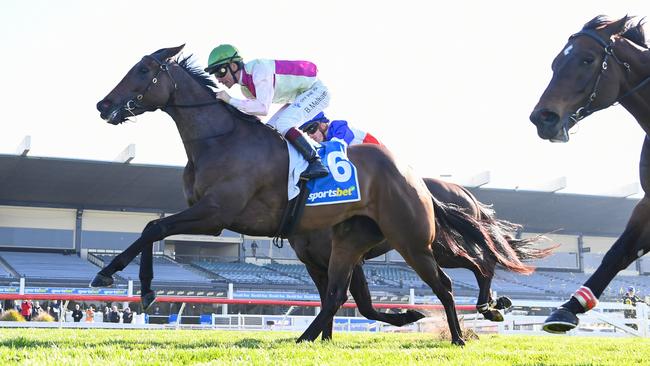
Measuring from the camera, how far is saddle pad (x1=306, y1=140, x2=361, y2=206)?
7.02 metres

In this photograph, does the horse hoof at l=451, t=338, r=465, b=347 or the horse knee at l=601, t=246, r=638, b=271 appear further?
the horse hoof at l=451, t=338, r=465, b=347

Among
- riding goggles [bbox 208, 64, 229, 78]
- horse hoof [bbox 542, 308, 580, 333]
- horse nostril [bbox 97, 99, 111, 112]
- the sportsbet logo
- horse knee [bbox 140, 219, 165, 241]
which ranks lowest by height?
horse hoof [bbox 542, 308, 580, 333]

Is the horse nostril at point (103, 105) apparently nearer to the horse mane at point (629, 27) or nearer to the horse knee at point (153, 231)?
the horse knee at point (153, 231)

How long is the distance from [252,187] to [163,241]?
3410cm

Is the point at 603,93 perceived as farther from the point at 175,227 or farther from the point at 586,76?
the point at 175,227

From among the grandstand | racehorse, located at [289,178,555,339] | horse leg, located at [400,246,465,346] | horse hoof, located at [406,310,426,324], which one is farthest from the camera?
the grandstand

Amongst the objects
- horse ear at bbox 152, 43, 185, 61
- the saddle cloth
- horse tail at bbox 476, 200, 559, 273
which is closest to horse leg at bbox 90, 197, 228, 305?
the saddle cloth

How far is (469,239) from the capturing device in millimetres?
8578

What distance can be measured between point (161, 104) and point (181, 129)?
313 mm

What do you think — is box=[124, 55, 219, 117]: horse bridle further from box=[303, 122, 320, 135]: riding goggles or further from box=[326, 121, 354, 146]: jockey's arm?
box=[326, 121, 354, 146]: jockey's arm

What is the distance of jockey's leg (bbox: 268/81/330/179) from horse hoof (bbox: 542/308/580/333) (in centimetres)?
277

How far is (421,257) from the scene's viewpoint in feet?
24.0

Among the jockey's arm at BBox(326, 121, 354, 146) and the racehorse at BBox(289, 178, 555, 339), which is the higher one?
the jockey's arm at BBox(326, 121, 354, 146)

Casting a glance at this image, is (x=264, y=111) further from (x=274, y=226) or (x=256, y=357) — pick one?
(x=256, y=357)
